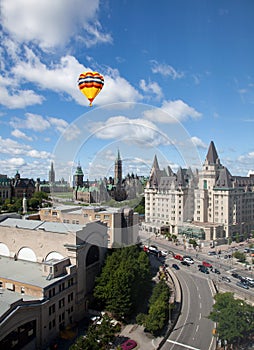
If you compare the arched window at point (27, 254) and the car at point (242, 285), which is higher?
the arched window at point (27, 254)

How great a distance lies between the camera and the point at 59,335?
16.8m

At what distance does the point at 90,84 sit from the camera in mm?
17000

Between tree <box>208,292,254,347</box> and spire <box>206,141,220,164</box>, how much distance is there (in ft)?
96.8

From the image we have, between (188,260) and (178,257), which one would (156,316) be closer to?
(188,260)

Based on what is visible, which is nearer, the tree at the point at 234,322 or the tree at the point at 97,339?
the tree at the point at 97,339

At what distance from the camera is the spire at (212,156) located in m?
43.5

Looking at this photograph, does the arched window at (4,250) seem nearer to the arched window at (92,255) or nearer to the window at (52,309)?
the arched window at (92,255)

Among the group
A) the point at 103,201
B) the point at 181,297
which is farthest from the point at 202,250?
the point at 103,201

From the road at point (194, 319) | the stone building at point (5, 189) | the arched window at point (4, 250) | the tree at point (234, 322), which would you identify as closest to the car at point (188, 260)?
the road at point (194, 319)

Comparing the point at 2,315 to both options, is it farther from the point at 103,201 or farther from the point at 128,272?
the point at 103,201

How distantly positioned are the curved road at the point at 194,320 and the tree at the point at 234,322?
1.22m

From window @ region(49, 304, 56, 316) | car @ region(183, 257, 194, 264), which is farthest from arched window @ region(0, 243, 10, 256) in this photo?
car @ region(183, 257, 194, 264)

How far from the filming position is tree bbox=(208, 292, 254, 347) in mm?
14820

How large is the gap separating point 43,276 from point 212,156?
1299 inches
